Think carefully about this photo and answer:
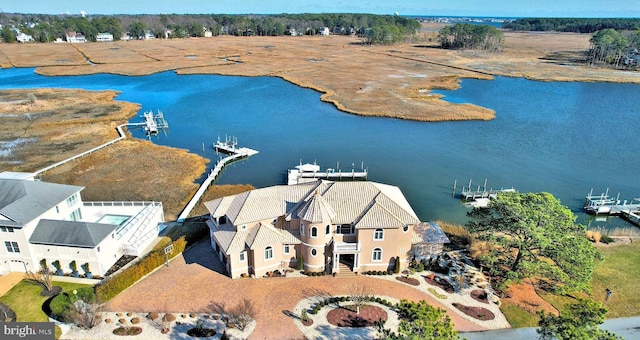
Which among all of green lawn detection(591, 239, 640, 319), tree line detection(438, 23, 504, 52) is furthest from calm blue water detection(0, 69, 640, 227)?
tree line detection(438, 23, 504, 52)

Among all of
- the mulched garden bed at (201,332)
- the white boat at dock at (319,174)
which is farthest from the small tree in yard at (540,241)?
the white boat at dock at (319,174)

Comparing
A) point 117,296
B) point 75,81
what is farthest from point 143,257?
point 75,81

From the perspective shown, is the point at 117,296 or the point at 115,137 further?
the point at 115,137

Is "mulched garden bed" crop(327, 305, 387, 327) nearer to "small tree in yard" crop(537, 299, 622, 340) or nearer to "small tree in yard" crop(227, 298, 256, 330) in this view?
"small tree in yard" crop(227, 298, 256, 330)

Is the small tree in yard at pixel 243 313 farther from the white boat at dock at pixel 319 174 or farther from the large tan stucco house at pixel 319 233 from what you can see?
the white boat at dock at pixel 319 174

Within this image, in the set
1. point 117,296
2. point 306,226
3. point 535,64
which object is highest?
point 535,64

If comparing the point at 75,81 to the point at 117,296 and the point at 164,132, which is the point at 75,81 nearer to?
the point at 164,132
